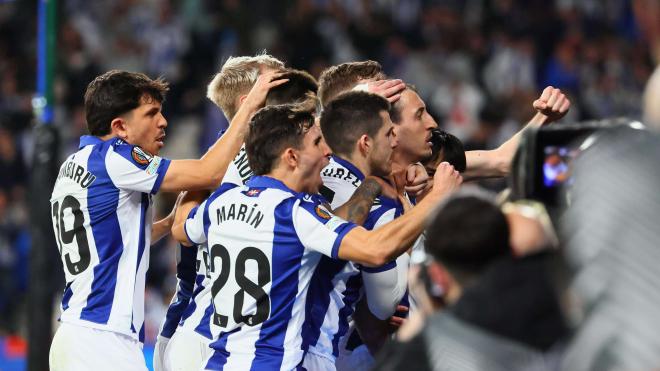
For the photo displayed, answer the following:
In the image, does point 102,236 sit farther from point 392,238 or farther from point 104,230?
point 392,238

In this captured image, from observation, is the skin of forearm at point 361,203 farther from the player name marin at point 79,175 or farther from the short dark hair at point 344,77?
the player name marin at point 79,175

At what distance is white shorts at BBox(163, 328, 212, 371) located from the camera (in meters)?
4.59

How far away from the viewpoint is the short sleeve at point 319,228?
12.7 ft

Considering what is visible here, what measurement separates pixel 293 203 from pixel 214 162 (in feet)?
2.45

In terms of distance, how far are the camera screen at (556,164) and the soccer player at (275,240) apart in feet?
2.62

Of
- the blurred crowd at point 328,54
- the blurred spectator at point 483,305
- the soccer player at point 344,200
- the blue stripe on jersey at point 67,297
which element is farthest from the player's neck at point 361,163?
the blurred crowd at point 328,54

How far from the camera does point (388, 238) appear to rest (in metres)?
3.81

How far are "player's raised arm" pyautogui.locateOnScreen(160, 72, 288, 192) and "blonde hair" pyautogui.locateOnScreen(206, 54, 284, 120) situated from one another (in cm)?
35

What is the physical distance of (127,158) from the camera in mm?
4605

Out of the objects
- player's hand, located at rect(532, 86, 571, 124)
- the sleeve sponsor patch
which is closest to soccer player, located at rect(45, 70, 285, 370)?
the sleeve sponsor patch

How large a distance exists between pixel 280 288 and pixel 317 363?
421 mm

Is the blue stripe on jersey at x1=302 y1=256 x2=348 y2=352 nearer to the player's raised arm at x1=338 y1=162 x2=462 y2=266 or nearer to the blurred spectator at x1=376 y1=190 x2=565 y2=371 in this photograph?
the player's raised arm at x1=338 y1=162 x2=462 y2=266

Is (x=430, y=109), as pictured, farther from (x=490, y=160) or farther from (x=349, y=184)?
(x=349, y=184)

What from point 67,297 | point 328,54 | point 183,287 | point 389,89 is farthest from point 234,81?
point 328,54
